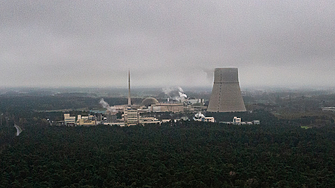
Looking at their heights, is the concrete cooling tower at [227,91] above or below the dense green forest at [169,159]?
above

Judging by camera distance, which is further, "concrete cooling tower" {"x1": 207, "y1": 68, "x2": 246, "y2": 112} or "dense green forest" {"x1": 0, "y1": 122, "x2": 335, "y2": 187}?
"concrete cooling tower" {"x1": 207, "y1": 68, "x2": 246, "y2": 112}

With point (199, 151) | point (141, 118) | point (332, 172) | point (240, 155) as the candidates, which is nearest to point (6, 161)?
point (199, 151)

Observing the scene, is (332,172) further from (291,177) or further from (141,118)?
(141,118)

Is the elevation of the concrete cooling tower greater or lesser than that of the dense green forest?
greater

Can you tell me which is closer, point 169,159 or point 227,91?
point 169,159
